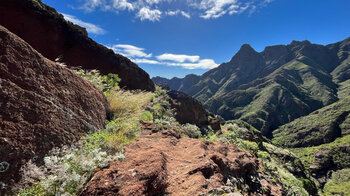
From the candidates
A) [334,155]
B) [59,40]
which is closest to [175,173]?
[59,40]

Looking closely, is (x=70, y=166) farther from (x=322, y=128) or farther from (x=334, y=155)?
(x=322, y=128)

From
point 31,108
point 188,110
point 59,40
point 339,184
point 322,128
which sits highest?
point 59,40

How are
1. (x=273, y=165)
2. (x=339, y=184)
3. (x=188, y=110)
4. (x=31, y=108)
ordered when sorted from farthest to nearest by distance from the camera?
(x=339, y=184)
(x=188, y=110)
(x=273, y=165)
(x=31, y=108)

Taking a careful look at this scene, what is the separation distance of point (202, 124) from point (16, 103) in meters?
21.6

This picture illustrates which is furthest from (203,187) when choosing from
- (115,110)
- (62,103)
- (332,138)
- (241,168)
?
(332,138)

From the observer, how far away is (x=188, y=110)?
21453mm

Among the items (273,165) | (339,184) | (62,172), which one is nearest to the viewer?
(62,172)

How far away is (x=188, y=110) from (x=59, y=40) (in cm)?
1511

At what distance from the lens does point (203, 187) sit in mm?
3006

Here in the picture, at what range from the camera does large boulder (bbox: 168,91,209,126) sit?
20044 millimetres

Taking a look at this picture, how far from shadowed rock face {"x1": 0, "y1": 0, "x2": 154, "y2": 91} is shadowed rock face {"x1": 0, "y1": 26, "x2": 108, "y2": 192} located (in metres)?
8.86

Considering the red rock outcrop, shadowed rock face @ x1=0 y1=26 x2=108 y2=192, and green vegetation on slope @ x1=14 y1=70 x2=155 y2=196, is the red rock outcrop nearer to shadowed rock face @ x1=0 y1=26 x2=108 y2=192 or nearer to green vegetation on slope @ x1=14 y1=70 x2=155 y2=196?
green vegetation on slope @ x1=14 y1=70 x2=155 y2=196

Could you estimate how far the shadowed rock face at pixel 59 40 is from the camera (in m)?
12.2

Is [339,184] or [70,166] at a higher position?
[70,166]
